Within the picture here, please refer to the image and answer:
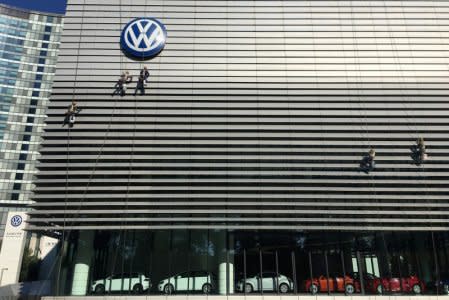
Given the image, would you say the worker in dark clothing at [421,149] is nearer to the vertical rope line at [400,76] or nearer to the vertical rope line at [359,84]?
the vertical rope line at [400,76]

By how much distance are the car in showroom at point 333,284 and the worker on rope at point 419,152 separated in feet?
26.8

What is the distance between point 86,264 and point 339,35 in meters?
21.7

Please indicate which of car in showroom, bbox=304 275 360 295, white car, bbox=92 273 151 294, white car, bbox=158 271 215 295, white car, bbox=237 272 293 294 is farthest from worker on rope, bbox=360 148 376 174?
white car, bbox=92 273 151 294

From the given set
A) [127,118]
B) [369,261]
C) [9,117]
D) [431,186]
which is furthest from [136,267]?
[9,117]

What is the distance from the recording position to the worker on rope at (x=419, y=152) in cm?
2205

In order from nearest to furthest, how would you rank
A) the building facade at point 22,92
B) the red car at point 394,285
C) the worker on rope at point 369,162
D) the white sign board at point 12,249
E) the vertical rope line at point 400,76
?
the red car at point 394,285
the worker on rope at point 369,162
the vertical rope line at point 400,76
the white sign board at point 12,249
the building facade at point 22,92

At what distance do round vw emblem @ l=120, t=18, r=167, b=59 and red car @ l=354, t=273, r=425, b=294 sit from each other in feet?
61.9

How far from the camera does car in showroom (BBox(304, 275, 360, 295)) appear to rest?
2111 centimetres

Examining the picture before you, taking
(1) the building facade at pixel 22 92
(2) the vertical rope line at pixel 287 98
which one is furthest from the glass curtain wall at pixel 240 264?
(1) the building facade at pixel 22 92

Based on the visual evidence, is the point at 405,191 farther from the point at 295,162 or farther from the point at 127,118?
the point at 127,118

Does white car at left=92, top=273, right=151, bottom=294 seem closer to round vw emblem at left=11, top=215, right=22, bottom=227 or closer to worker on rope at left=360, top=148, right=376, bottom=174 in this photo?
worker on rope at left=360, top=148, right=376, bottom=174

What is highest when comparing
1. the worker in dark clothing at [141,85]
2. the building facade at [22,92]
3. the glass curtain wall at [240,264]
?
the building facade at [22,92]

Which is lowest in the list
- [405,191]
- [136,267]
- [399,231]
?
[136,267]

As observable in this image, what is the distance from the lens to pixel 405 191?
21.7 metres
